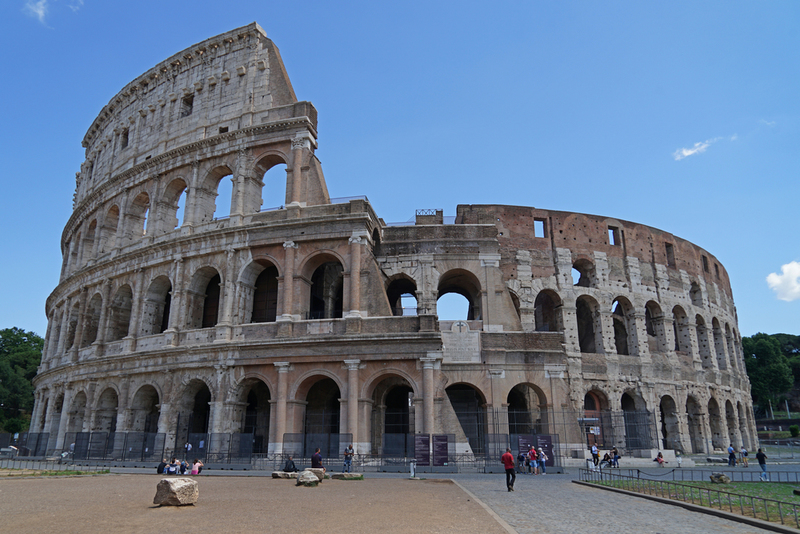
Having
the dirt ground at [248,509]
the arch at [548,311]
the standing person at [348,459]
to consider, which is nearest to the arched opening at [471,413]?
the standing person at [348,459]

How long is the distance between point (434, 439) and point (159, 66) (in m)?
24.4

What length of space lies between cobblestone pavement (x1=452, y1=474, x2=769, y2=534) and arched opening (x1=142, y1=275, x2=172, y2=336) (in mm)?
17171

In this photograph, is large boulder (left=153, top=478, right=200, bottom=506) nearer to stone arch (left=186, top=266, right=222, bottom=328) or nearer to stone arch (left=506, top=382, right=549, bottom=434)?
stone arch (left=186, top=266, right=222, bottom=328)

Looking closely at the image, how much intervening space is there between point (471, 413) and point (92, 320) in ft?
64.8

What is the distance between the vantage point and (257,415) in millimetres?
22375

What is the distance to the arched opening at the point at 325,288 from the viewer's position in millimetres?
23891

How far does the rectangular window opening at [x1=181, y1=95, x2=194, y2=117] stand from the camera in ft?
89.6

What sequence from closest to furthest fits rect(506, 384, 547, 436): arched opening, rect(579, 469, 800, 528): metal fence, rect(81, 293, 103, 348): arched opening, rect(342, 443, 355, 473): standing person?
rect(579, 469, 800, 528): metal fence
rect(342, 443, 355, 473): standing person
rect(506, 384, 547, 436): arched opening
rect(81, 293, 103, 348): arched opening

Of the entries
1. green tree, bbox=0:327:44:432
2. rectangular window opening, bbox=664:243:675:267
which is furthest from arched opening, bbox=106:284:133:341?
rectangular window opening, bbox=664:243:675:267

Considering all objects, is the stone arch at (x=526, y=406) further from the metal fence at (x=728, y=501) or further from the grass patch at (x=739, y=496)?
the grass patch at (x=739, y=496)

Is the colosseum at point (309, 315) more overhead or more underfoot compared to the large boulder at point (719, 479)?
more overhead

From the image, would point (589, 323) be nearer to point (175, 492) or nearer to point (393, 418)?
point (393, 418)

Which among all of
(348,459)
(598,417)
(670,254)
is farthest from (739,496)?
(670,254)

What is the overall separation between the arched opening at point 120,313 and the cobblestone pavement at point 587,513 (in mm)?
19851
